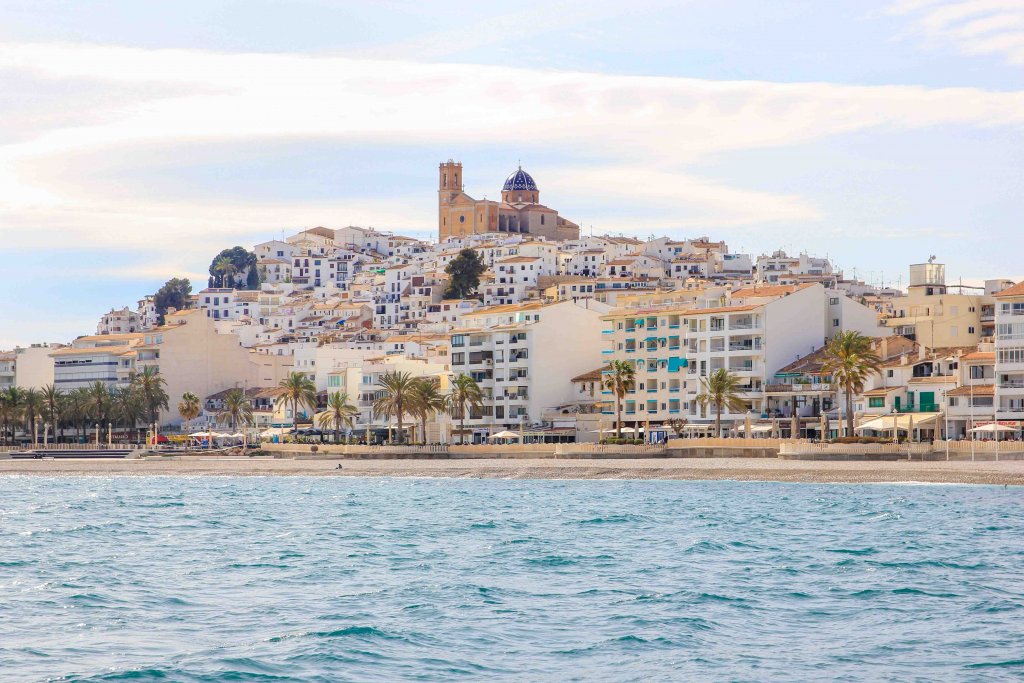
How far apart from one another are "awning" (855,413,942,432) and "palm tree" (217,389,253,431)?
2390 inches

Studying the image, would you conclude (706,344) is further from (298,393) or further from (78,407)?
(78,407)

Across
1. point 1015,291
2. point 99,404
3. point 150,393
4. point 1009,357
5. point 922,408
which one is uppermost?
point 1015,291

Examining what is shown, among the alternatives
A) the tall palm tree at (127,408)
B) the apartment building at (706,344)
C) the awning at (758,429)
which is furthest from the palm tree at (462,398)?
the tall palm tree at (127,408)

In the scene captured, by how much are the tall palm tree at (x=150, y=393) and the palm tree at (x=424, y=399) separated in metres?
35.6

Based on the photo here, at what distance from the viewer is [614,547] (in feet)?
153

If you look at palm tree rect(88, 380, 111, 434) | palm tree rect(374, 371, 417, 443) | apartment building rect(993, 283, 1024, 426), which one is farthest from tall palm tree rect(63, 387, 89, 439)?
apartment building rect(993, 283, 1024, 426)

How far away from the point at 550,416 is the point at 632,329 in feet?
29.2

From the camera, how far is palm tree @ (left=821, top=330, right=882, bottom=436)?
308 feet

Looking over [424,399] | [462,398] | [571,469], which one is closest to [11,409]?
[424,399]

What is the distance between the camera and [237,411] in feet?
456

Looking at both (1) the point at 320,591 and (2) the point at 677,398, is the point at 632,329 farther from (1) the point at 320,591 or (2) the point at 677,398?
(1) the point at 320,591

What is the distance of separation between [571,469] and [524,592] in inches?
2117

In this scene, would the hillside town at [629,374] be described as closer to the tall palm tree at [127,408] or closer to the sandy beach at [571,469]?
the tall palm tree at [127,408]

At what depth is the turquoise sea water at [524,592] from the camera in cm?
2733
